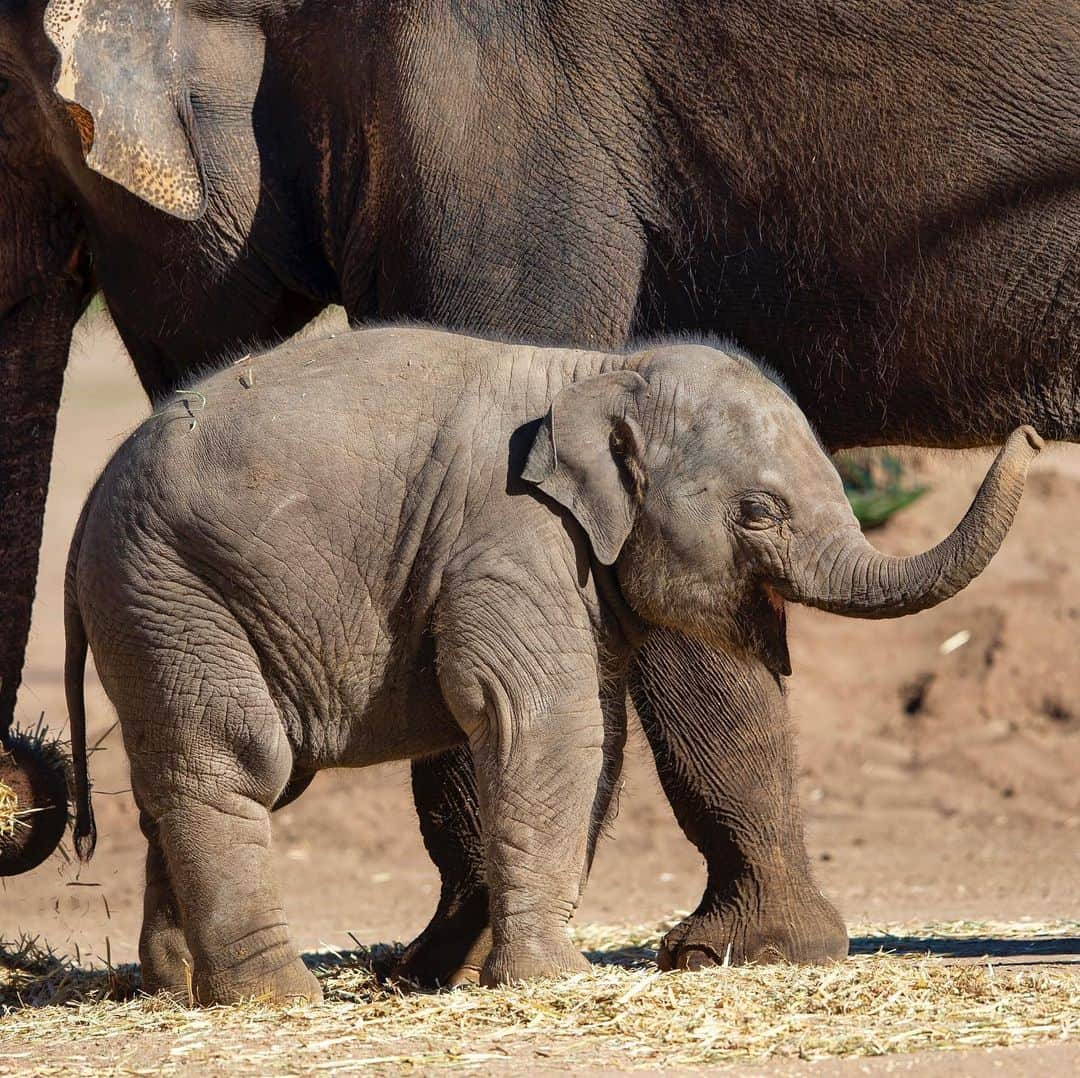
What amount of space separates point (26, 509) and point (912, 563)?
2294 millimetres

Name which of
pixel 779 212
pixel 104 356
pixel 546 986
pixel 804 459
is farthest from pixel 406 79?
pixel 104 356

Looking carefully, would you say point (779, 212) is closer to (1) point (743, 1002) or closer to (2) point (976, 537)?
(2) point (976, 537)

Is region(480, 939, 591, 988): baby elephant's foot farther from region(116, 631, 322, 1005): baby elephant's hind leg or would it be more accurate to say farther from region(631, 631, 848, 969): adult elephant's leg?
region(631, 631, 848, 969): adult elephant's leg

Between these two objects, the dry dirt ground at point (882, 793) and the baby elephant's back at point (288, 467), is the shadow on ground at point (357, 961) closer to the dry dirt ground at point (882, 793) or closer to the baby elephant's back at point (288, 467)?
the baby elephant's back at point (288, 467)

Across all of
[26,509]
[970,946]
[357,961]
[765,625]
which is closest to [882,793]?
[970,946]

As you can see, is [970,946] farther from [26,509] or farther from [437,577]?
[26,509]

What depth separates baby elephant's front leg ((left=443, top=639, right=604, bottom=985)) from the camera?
4.21 metres

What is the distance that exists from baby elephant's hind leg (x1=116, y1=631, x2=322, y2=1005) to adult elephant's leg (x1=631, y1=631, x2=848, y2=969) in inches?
→ 41.5

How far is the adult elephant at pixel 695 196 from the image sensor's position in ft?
15.9

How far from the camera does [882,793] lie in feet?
32.1

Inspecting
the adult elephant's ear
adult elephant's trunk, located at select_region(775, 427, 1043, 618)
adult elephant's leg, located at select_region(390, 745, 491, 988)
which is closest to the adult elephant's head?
the adult elephant's ear

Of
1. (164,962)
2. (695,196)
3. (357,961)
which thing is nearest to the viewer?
(164,962)

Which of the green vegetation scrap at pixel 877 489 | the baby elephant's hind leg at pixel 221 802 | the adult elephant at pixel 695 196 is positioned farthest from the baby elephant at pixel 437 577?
the green vegetation scrap at pixel 877 489

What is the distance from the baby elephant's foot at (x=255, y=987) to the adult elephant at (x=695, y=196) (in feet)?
2.47
